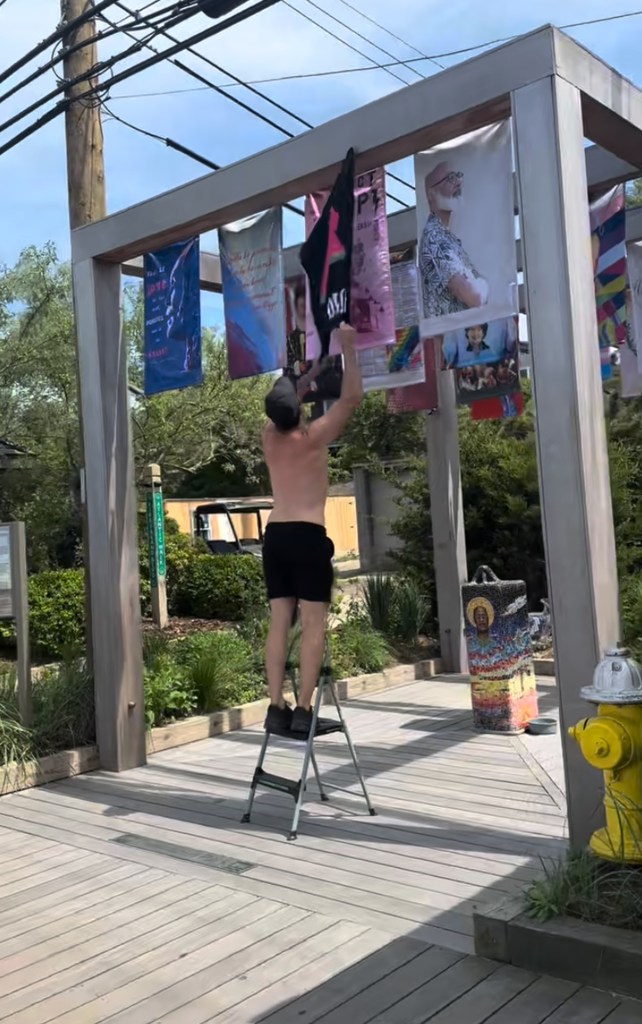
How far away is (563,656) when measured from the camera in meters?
3.67

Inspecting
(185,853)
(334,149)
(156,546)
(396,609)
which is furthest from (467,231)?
(156,546)

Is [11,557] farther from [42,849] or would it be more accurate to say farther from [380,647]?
[380,647]

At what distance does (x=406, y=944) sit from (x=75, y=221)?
5.72 m

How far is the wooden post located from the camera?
1180cm

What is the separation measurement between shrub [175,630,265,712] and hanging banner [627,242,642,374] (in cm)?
387

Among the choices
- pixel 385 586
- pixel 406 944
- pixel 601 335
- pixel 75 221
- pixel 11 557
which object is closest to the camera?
pixel 406 944

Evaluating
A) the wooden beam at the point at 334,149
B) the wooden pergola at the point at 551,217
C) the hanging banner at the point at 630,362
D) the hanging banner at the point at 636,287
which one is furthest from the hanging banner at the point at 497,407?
the wooden beam at the point at 334,149

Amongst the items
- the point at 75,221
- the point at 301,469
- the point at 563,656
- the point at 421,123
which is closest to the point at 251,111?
the point at 75,221

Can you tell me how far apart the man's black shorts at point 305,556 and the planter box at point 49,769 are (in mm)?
2106

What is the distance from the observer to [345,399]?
4289 mm

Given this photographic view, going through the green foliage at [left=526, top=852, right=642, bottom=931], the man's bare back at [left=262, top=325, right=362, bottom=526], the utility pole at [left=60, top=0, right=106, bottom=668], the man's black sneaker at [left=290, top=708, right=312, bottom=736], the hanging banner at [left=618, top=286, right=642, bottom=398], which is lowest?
the green foliage at [left=526, top=852, right=642, bottom=931]

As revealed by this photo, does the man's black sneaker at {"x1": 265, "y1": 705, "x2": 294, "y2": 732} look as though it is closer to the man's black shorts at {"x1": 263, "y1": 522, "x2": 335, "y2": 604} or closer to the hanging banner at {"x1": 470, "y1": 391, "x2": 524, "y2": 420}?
the man's black shorts at {"x1": 263, "y1": 522, "x2": 335, "y2": 604}

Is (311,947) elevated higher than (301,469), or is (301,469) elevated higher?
(301,469)

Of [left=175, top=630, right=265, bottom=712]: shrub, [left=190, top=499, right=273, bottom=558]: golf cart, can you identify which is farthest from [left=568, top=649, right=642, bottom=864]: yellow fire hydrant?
[left=190, top=499, right=273, bottom=558]: golf cart
